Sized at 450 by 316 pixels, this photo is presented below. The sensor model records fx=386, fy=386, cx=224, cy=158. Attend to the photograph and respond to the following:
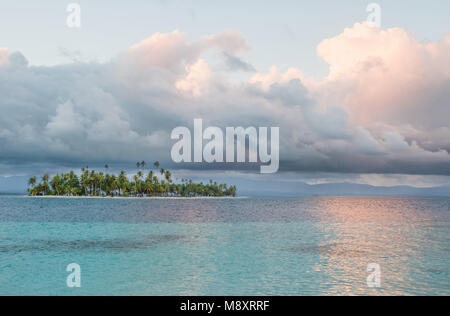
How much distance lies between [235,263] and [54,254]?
18.7m

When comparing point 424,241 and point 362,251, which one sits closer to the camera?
point 362,251

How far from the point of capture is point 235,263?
3312 cm

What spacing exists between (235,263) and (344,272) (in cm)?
907

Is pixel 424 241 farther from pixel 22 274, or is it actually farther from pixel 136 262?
pixel 22 274

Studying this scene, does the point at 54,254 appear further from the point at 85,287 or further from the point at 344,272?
the point at 344,272

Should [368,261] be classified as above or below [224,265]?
below

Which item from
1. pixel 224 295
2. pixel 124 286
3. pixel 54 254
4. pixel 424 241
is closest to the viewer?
pixel 224 295

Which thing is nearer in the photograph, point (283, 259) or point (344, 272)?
point (344, 272)

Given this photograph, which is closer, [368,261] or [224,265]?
[224,265]
